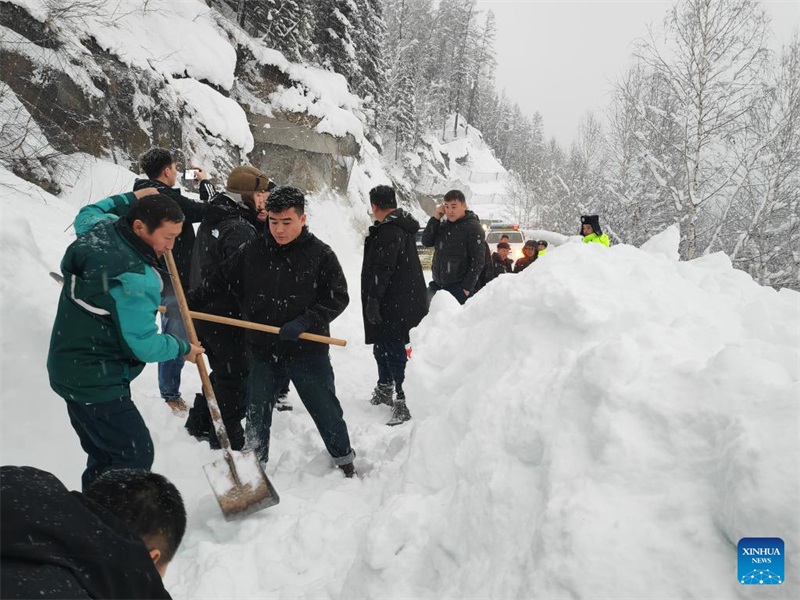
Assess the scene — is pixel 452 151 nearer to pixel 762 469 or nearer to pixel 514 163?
pixel 514 163

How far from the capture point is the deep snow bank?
1443mm

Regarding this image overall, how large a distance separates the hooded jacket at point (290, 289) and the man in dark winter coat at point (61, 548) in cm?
205

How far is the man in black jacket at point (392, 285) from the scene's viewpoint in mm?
4301

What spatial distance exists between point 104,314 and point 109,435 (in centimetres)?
62

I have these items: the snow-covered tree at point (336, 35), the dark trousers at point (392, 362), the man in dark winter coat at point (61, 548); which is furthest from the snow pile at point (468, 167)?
the man in dark winter coat at point (61, 548)

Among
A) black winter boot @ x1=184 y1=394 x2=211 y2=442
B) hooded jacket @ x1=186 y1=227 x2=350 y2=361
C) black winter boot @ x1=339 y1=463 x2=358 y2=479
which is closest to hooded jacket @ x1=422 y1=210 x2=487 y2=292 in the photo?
hooded jacket @ x1=186 y1=227 x2=350 y2=361

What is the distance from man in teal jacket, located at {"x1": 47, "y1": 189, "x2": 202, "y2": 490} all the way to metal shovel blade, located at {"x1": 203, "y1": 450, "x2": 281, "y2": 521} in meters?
0.51

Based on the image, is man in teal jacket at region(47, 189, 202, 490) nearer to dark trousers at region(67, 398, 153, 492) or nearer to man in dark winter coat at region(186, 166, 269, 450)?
dark trousers at region(67, 398, 153, 492)

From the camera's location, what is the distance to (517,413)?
6.70 ft

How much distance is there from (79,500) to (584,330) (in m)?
2.05

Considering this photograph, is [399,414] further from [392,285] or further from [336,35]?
[336,35]

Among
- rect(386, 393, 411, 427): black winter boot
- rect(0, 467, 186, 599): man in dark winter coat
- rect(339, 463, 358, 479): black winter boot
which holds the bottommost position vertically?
rect(386, 393, 411, 427): black winter boot

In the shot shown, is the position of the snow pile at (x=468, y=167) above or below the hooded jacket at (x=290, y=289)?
below

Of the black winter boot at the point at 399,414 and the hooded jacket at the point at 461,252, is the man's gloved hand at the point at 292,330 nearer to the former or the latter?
the black winter boot at the point at 399,414
